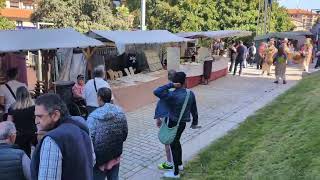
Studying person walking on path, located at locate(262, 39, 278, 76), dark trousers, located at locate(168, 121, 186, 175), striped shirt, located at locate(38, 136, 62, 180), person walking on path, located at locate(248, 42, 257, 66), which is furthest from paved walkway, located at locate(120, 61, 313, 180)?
person walking on path, located at locate(248, 42, 257, 66)

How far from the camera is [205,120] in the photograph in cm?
1002

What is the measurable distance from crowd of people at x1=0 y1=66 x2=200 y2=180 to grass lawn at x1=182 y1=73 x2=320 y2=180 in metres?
0.70

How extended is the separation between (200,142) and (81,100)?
271 centimetres

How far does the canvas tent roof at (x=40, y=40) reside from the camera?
734 centimetres

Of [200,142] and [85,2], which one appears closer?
[200,142]

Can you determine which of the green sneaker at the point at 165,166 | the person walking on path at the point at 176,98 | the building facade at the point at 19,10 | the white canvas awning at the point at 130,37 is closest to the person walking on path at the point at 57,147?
the person walking on path at the point at 176,98

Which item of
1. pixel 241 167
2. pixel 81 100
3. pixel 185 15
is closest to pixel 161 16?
pixel 185 15

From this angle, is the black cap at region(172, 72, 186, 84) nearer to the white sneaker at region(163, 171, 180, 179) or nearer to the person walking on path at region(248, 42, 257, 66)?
the white sneaker at region(163, 171, 180, 179)

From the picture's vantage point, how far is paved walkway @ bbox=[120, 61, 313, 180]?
22.6 feet

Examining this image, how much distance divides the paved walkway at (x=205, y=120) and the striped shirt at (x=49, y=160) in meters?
3.62

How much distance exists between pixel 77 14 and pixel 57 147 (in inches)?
1337

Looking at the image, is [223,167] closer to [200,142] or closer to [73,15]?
[200,142]

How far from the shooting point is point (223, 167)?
6.27 metres

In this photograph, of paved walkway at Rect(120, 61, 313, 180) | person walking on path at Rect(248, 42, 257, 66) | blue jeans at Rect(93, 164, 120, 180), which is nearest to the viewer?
blue jeans at Rect(93, 164, 120, 180)
